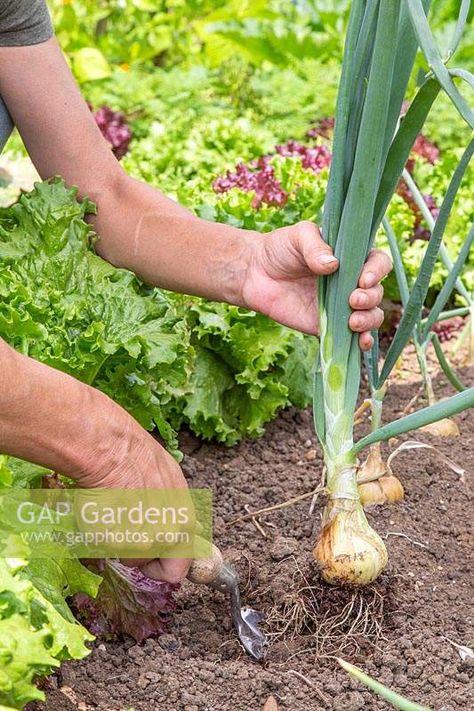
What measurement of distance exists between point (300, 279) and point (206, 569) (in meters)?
0.66

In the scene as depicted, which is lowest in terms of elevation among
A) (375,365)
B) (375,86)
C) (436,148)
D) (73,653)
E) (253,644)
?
(436,148)

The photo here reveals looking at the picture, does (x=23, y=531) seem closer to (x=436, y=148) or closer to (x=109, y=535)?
(x=109, y=535)

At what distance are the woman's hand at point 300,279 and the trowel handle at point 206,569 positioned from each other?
524mm

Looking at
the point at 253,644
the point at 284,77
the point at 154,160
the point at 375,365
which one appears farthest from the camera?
the point at 284,77

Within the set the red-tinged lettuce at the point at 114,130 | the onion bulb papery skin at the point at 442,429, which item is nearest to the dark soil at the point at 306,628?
the onion bulb papery skin at the point at 442,429

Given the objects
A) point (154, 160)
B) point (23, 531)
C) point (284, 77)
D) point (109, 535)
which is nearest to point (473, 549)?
point (109, 535)

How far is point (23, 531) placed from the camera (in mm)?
1896

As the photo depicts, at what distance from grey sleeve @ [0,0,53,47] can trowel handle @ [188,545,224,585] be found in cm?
124

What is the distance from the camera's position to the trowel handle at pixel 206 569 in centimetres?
204

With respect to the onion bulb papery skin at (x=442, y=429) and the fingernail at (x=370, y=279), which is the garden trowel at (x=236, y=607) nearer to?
the fingernail at (x=370, y=279)

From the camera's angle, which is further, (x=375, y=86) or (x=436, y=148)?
(x=436, y=148)

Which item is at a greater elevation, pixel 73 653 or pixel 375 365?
pixel 73 653

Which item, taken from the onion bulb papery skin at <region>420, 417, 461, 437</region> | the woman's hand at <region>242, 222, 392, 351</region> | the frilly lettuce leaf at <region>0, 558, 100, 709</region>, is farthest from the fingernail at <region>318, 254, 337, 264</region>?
the onion bulb papery skin at <region>420, 417, 461, 437</region>

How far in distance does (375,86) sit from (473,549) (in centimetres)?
112
